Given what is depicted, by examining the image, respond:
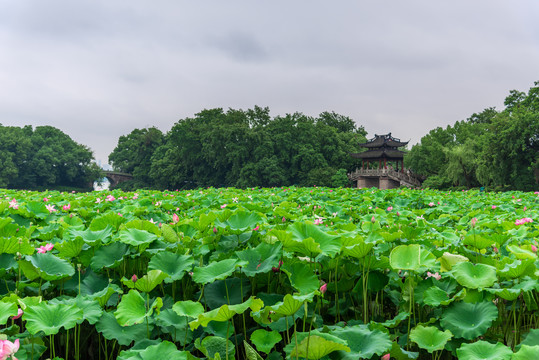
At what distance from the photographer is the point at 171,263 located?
1448 millimetres

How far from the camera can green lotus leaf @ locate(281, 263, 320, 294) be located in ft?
4.12

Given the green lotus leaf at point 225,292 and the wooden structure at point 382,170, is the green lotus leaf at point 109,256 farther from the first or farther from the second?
the wooden structure at point 382,170

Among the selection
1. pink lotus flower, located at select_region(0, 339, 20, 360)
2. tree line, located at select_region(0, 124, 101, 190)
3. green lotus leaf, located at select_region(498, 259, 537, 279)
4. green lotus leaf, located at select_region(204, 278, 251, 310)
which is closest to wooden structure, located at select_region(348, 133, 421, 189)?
green lotus leaf, located at select_region(498, 259, 537, 279)

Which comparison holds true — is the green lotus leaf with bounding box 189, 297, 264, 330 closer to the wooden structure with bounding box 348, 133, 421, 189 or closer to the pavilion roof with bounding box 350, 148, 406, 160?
the wooden structure with bounding box 348, 133, 421, 189

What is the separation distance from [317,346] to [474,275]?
0.61 m

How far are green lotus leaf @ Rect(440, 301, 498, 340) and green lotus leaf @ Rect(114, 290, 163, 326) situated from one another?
2.90ft

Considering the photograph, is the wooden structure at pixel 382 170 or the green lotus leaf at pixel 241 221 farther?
the wooden structure at pixel 382 170

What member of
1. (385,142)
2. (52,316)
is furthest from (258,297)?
(385,142)

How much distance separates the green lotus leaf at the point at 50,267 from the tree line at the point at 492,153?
23.1 metres

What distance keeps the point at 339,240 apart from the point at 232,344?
49cm

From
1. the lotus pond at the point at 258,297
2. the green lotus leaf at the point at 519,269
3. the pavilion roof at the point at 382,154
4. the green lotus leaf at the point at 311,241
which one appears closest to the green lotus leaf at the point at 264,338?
the lotus pond at the point at 258,297

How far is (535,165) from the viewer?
20.1 metres

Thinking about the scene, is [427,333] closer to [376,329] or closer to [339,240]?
[376,329]

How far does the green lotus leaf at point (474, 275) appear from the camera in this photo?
4.11 ft
